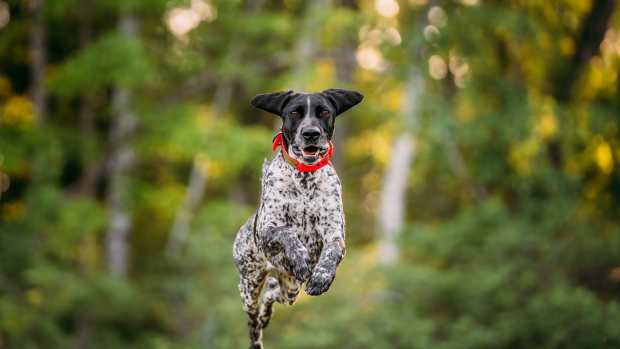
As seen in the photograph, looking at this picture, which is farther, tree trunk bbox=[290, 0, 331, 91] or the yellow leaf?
the yellow leaf

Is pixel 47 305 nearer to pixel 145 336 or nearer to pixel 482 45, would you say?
pixel 145 336

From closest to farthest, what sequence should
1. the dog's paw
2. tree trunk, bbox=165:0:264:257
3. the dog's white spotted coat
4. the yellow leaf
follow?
1. the dog's paw
2. the dog's white spotted coat
3. the yellow leaf
4. tree trunk, bbox=165:0:264:257

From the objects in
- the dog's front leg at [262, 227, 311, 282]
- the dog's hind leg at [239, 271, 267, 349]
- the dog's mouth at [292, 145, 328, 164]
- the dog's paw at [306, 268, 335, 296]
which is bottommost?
the dog's paw at [306, 268, 335, 296]

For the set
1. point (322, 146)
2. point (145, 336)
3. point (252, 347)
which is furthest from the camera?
point (145, 336)

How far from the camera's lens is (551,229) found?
48.6 ft

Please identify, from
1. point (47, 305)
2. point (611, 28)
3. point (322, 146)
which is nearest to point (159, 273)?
point (47, 305)

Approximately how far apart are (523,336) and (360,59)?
22.3 feet

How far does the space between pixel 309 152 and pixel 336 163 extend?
12964 millimetres

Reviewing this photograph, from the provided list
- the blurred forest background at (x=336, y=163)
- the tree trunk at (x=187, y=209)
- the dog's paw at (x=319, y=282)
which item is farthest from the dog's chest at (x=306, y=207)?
the tree trunk at (x=187, y=209)

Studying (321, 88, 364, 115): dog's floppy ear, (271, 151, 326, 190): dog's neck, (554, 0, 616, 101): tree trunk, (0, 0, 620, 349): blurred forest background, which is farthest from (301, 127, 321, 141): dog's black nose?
(554, 0, 616, 101): tree trunk

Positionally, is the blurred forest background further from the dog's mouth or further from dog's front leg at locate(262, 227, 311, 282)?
the dog's mouth

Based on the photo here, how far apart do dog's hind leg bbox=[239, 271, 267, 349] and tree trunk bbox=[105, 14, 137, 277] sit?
13.1 meters

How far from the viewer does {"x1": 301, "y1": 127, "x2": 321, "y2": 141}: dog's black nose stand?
141 inches

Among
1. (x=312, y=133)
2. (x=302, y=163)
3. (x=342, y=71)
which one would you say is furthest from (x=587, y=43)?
(x=312, y=133)
